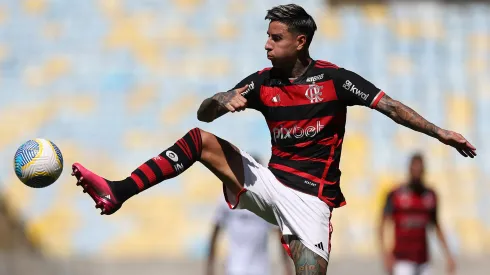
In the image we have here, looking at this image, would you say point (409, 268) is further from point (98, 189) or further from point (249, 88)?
point (98, 189)

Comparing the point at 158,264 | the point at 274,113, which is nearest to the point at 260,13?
the point at 158,264

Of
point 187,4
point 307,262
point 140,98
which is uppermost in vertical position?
point 187,4

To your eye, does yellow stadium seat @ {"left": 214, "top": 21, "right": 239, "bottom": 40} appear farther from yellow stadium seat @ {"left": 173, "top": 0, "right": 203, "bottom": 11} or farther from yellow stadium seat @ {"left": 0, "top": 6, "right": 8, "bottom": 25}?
yellow stadium seat @ {"left": 0, "top": 6, "right": 8, "bottom": 25}

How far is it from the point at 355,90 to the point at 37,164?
2.38m

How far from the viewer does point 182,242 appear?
1650cm

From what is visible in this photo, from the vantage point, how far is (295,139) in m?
7.64

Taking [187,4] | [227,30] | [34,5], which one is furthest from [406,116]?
[34,5]

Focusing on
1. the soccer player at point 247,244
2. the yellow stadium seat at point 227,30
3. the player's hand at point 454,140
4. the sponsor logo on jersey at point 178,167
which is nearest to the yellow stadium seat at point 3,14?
the yellow stadium seat at point 227,30

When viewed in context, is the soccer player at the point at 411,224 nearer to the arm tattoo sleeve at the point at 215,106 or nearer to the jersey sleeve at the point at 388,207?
the jersey sleeve at the point at 388,207

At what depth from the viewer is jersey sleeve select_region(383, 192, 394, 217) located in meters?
13.0

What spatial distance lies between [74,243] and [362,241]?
4.69m

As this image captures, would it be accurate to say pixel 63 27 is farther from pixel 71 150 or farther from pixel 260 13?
pixel 260 13

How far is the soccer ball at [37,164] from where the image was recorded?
7.38m

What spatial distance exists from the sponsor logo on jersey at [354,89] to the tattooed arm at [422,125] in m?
0.12
